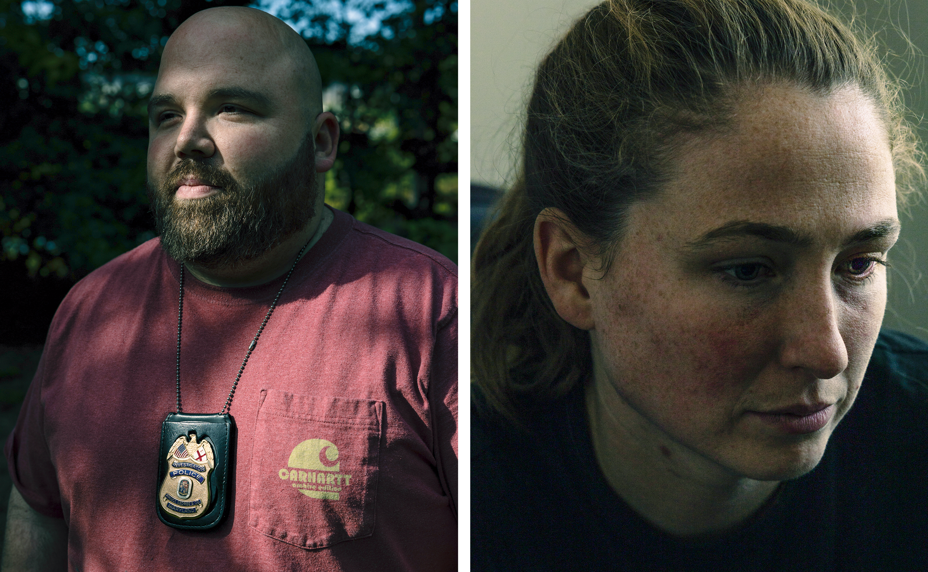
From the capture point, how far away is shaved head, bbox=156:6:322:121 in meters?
1.58

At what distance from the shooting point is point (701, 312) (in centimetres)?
119

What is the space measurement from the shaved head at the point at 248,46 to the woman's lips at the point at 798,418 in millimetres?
1160

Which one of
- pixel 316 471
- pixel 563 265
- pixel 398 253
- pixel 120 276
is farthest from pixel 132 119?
pixel 563 265

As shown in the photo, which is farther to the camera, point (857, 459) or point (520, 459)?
point (520, 459)

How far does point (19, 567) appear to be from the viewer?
1.74 meters

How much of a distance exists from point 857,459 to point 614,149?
2.23 ft

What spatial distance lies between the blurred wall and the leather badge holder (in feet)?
2.55

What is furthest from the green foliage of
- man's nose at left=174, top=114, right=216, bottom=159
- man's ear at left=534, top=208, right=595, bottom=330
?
man's ear at left=534, top=208, right=595, bottom=330

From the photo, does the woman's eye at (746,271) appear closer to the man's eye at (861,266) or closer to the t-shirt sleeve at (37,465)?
the man's eye at (861,266)

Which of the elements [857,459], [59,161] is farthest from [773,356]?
[59,161]

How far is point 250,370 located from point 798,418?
1.09m

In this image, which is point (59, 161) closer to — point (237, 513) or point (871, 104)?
point (237, 513)

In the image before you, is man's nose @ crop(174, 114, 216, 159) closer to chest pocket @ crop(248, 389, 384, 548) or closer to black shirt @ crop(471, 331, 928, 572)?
chest pocket @ crop(248, 389, 384, 548)

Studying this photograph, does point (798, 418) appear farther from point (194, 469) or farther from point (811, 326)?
point (194, 469)
